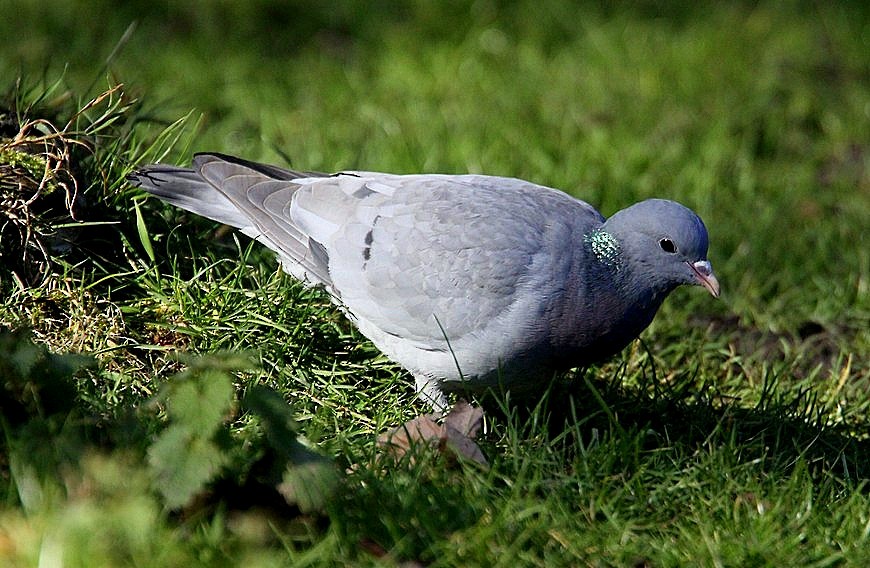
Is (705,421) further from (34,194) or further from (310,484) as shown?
(34,194)

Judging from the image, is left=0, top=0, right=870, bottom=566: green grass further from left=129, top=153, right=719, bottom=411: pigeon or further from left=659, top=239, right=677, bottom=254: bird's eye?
left=659, top=239, right=677, bottom=254: bird's eye

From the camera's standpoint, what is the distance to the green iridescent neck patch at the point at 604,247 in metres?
3.53

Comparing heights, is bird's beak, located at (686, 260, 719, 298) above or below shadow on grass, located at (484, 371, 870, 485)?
above

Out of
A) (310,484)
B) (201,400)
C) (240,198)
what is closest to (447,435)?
(310,484)

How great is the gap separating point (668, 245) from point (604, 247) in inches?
8.2

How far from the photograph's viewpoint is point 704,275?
3.51 meters

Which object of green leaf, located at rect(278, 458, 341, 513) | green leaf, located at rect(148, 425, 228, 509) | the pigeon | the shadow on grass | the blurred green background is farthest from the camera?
the blurred green background

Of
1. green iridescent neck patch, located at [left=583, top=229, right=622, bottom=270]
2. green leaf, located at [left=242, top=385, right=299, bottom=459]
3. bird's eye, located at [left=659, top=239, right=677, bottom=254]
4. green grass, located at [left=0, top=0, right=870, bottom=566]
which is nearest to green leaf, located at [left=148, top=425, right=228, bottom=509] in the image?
green grass, located at [left=0, top=0, right=870, bottom=566]

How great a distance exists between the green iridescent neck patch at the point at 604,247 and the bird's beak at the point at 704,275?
243mm

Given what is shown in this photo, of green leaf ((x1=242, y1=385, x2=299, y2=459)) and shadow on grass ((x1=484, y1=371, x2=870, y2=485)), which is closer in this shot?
green leaf ((x1=242, y1=385, x2=299, y2=459))

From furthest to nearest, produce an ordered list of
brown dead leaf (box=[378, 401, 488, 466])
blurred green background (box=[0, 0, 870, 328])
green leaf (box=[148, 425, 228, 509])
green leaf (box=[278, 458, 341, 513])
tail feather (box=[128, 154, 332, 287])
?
blurred green background (box=[0, 0, 870, 328])
tail feather (box=[128, 154, 332, 287])
brown dead leaf (box=[378, 401, 488, 466])
green leaf (box=[278, 458, 341, 513])
green leaf (box=[148, 425, 228, 509])

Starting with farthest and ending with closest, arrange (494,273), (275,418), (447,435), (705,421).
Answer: (705,421) → (494,273) → (447,435) → (275,418)

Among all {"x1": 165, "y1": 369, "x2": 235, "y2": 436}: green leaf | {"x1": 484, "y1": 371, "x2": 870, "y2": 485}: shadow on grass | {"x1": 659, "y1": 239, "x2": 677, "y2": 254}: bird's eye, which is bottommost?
{"x1": 484, "y1": 371, "x2": 870, "y2": 485}: shadow on grass

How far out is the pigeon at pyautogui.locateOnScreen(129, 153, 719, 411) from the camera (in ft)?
11.3
